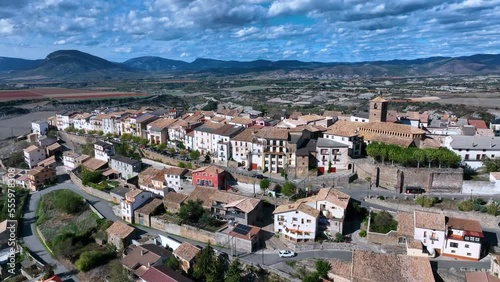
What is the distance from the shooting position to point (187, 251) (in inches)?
1555

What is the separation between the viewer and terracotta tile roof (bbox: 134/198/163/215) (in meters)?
49.2

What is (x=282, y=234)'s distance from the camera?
4272 cm

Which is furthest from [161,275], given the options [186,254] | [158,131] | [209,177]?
[158,131]

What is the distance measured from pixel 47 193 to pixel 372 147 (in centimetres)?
5347

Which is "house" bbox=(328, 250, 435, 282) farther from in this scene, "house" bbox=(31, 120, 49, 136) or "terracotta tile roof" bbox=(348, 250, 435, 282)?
"house" bbox=(31, 120, 49, 136)

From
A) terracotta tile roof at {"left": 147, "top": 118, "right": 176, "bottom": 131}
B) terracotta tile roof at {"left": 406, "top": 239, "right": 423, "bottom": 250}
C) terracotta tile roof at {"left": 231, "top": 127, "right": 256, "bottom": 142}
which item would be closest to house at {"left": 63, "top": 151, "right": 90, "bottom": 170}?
terracotta tile roof at {"left": 147, "top": 118, "right": 176, "bottom": 131}

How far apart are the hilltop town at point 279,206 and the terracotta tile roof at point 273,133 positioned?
0.59 ft

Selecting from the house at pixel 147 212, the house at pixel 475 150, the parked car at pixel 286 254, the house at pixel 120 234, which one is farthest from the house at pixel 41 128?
the house at pixel 475 150

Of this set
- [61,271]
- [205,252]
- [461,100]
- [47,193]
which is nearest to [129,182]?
[47,193]

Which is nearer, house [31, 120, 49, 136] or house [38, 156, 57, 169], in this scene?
house [38, 156, 57, 169]

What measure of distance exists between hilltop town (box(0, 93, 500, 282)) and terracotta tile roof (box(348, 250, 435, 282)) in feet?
0.46

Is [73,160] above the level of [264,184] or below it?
below

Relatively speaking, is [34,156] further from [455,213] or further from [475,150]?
[475,150]

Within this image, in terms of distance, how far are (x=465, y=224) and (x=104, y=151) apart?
195 feet
